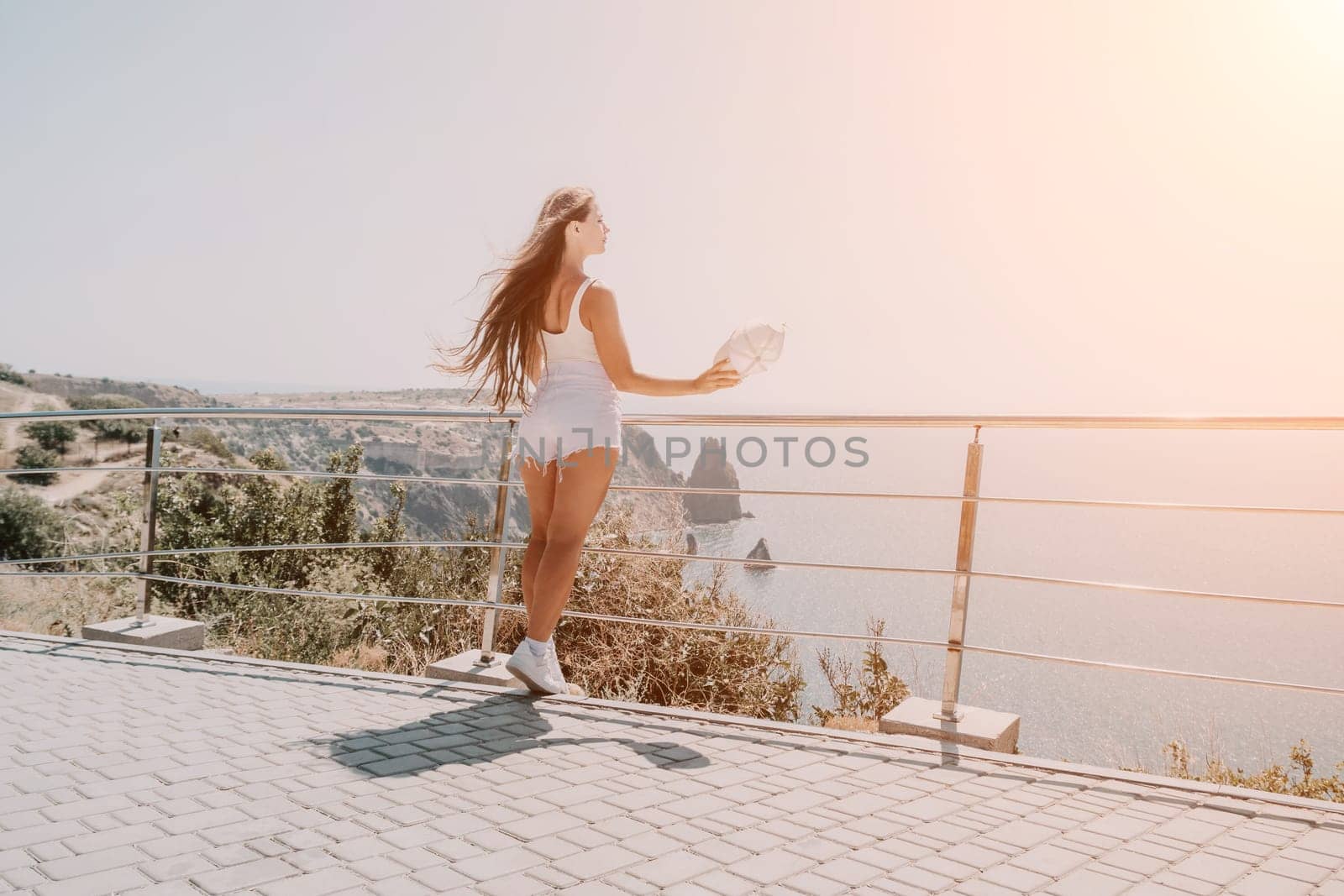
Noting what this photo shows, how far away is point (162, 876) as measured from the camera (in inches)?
78.6

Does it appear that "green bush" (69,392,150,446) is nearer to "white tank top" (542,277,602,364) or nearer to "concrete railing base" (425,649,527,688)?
"concrete railing base" (425,649,527,688)

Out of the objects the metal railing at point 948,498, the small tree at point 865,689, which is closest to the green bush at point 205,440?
the small tree at point 865,689

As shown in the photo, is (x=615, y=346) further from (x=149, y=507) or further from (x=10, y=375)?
(x=10, y=375)

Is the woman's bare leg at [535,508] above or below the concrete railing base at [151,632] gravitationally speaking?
above

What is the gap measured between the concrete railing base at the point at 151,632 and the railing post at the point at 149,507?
3.1 inches

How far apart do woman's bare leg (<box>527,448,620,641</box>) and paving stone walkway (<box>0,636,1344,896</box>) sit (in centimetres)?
41

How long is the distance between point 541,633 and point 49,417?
3006 mm

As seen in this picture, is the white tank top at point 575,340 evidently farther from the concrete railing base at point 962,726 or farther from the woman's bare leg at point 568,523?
the concrete railing base at point 962,726

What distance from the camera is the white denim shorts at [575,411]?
3.36 metres

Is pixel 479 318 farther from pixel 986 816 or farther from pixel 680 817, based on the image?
pixel 986 816

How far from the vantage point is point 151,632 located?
→ 4621 mm

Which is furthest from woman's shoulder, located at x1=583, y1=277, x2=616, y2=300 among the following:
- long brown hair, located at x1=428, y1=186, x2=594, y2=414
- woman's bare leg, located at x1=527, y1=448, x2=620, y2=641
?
woman's bare leg, located at x1=527, y1=448, x2=620, y2=641

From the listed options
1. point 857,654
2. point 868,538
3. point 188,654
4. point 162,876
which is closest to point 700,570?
point 857,654

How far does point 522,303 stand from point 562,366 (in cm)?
27
